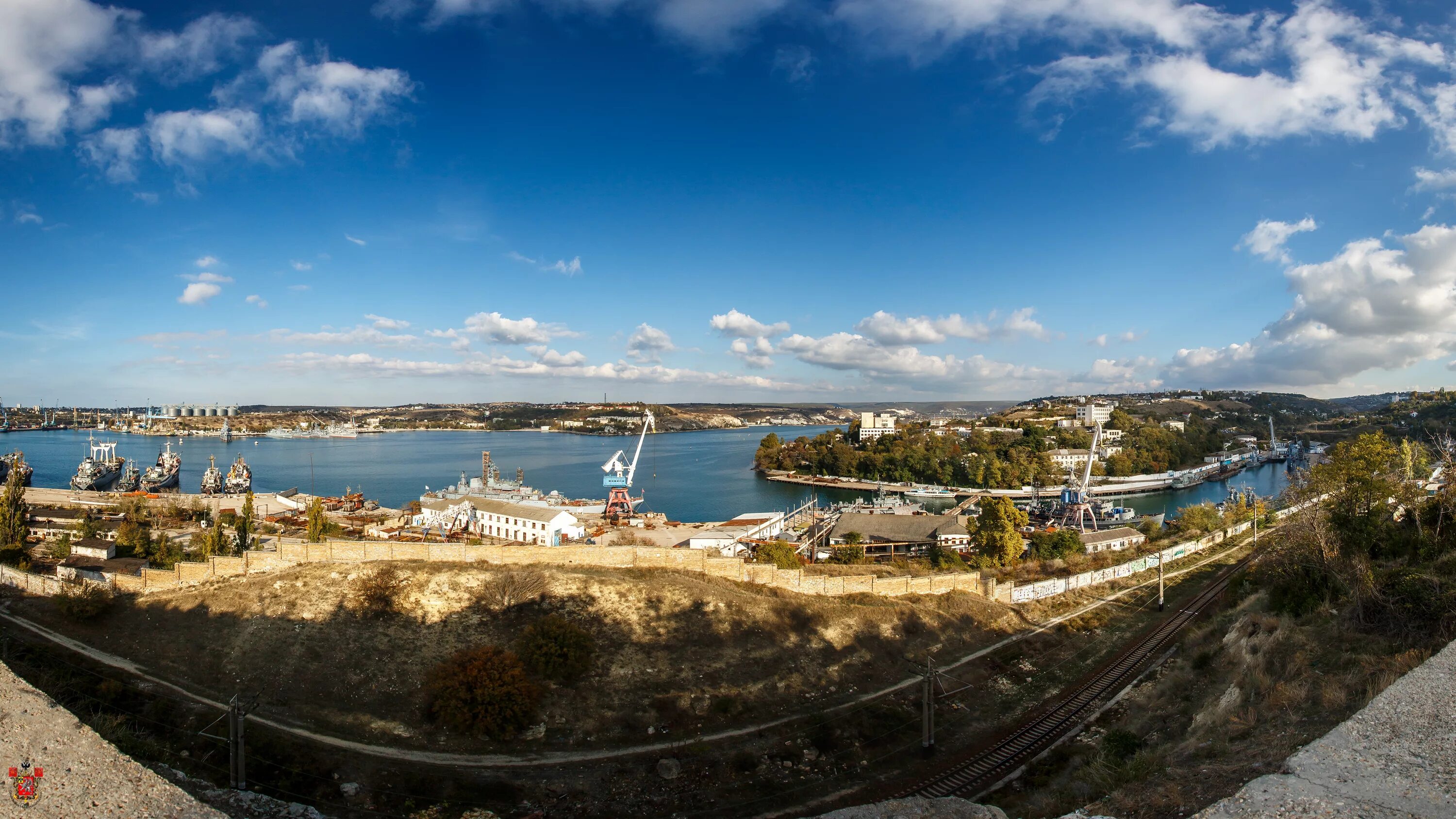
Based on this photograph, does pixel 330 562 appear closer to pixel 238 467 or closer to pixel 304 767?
pixel 304 767

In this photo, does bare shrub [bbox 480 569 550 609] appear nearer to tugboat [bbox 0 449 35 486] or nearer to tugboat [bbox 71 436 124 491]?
tugboat [bbox 0 449 35 486]

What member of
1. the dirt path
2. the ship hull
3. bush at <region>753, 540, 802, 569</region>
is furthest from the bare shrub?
the ship hull

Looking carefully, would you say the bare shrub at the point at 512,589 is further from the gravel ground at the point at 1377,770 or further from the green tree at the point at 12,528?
the green tree at the point at 12,528

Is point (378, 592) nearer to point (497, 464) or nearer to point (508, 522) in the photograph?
point (508, 522)

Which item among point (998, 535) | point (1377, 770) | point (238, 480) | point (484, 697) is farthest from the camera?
point (238, 480)

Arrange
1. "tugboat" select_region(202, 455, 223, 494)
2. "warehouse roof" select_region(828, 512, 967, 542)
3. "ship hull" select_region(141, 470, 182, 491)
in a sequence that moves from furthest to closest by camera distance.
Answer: "ship hull" select_region(141, 470, 182, 491), "tugboat" select_region(202, 455, 223, 494), "warehouse roof" select_region(828, 512, 967, 542)

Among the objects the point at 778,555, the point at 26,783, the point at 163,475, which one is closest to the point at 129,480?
the point at 163,475
